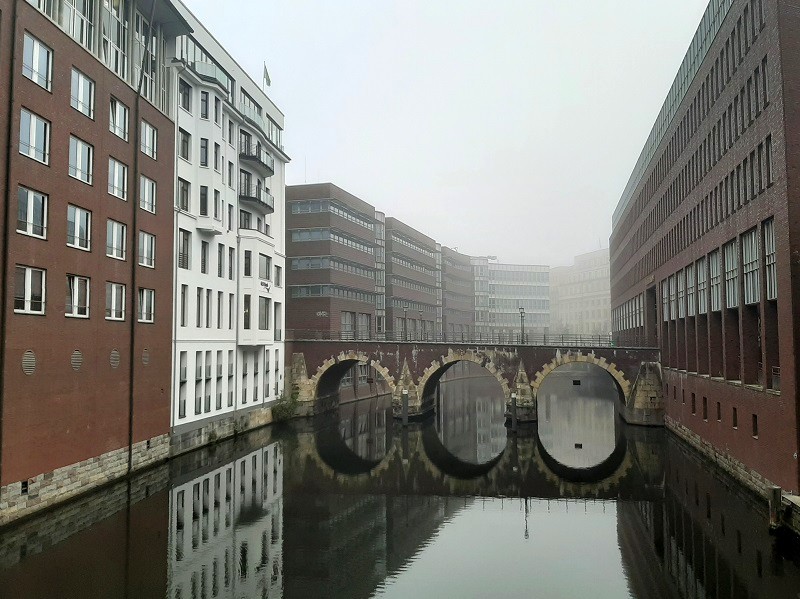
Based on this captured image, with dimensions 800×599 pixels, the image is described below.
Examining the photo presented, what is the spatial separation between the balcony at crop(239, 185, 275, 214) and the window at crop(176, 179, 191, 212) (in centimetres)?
732

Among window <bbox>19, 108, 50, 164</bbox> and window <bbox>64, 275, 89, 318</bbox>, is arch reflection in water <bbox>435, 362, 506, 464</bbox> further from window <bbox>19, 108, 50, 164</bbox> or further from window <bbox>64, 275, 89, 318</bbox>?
window <bbox>19, 108, 50, 164</bbox>

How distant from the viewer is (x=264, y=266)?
162 ft

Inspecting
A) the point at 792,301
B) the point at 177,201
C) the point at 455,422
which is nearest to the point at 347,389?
the point at 455,422

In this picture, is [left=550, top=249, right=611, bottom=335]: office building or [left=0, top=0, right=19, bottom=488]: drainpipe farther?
[left=550, top=249, right=611, bottom=335]: office building

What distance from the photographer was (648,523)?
2602 centimetres

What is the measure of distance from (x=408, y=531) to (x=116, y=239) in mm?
18580

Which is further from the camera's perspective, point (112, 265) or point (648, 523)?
point (112, 265)

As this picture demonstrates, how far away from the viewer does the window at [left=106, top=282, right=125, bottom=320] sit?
2961cm

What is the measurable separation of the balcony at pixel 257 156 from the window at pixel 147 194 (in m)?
13.0

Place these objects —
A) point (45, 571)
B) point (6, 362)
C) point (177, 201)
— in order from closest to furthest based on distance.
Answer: point (45, 571), point (6, 362), point (177, 201)

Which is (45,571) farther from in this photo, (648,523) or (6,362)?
(648,523)

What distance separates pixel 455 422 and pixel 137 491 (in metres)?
34.9

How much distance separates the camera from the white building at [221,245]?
38.4 meters

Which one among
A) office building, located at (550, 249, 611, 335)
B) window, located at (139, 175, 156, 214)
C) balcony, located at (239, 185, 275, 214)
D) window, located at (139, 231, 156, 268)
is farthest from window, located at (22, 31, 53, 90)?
office building, located at (550, 249, 611, 335)
